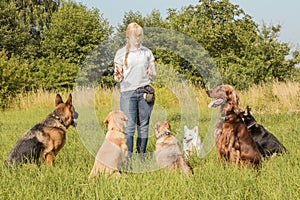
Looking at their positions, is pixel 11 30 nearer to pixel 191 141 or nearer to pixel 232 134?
pixel 191 141

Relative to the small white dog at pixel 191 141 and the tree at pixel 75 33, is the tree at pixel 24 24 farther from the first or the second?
the small white dog at pixel 191 141

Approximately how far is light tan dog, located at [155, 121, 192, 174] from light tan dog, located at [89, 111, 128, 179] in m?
0.47

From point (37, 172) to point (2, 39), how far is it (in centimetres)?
3916

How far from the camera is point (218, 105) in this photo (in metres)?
6.37

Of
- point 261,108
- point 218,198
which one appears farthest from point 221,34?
point 218,198

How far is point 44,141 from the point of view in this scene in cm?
636

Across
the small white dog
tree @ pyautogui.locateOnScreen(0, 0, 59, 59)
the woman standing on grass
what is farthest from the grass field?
tree @ pyautogui.locateOnScreen(0, 0, 59, 59)

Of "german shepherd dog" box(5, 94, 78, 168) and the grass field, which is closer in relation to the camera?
the grass field

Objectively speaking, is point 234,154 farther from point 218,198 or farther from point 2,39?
point 2,39

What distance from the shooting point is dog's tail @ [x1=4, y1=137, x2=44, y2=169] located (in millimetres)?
6090

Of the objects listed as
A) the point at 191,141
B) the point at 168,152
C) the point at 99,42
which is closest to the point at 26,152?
the point at 168,152

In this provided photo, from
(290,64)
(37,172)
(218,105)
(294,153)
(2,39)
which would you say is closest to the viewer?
(37,172)

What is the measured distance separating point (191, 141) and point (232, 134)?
2030 mm

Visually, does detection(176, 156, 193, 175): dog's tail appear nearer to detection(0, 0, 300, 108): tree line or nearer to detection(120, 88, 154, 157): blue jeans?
detection(120, 88, 154, 157): blue jeans
